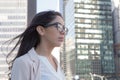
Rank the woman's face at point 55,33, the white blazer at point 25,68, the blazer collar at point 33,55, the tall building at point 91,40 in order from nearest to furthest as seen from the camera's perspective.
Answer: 1. the white blazer at point 25,68
2. the blazer collar at point 33,55
3. the woman's face at point 55,33
4. the tall building at point 91,40

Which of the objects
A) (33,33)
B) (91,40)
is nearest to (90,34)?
(91,40)

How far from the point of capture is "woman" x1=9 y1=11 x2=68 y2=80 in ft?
7.78

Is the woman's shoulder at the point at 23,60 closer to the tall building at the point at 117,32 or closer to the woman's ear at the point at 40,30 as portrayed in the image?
the woman's ear at the point at 40,30

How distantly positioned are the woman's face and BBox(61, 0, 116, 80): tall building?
3761 inches

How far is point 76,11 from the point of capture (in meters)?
108

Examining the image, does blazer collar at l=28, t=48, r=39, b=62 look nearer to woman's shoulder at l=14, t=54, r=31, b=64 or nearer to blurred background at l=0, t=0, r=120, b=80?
woman's shoulder at l=14, t=54, r=31, b=64

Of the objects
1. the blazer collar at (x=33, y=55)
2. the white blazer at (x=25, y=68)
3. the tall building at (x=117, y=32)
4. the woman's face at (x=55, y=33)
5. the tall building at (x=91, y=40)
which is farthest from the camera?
the tall building at (x=117, y=32)

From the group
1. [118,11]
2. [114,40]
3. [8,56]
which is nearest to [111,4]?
[118,11]

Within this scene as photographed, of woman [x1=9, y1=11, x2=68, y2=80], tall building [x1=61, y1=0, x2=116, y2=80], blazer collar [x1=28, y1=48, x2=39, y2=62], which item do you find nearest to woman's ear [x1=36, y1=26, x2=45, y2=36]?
woman [x1=9, y1=11, x2=68, y2=80]

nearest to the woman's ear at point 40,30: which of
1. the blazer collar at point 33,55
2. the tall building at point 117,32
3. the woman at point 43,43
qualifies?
the woman at point 43,43

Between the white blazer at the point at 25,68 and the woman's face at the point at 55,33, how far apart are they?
206mm

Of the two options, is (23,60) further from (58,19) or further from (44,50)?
(58,19)

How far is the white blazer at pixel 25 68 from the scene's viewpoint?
2252mm

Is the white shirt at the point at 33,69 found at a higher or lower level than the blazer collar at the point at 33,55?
lower
